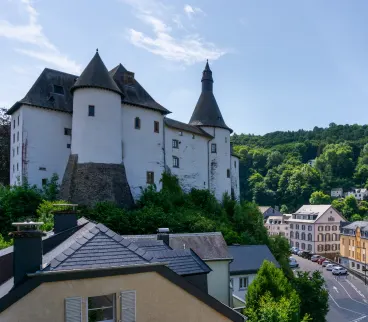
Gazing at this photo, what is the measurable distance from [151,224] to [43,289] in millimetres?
21532

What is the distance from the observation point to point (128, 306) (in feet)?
21.2

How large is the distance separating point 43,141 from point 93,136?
190 inches

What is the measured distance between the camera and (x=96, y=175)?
29.2m

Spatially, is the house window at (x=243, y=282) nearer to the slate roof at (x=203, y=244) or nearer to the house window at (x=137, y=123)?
the slate roof at (x=203, y=244)

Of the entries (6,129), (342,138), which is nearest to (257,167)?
(342,138)

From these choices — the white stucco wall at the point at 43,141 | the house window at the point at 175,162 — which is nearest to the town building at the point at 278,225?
the house window at the point at 175,162

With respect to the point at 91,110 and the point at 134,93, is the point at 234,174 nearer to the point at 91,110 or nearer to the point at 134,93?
the point at 134,93

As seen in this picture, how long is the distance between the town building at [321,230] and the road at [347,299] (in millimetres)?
12262

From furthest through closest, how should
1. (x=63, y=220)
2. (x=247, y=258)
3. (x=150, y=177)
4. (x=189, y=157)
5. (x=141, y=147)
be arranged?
(x=189, y=157) → (x=150, y=177) → (x=141, y=147) → (x=247, y=258) → (x=63, y=220)

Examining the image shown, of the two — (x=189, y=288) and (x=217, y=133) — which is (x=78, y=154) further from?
(x=189, y=288)

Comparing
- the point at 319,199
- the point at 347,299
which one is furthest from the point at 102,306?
the point at 319,199

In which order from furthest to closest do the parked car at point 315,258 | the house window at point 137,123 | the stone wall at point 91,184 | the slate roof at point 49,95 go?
the parked car at point 315,258 → the house window at point 137,123 → the slate roof at point 49,95 → the stone wall at point 91,184

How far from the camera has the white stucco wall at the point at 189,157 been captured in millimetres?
37188

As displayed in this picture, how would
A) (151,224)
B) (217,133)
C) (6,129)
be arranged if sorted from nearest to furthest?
(151,224) < (6,129) < (217,133)
